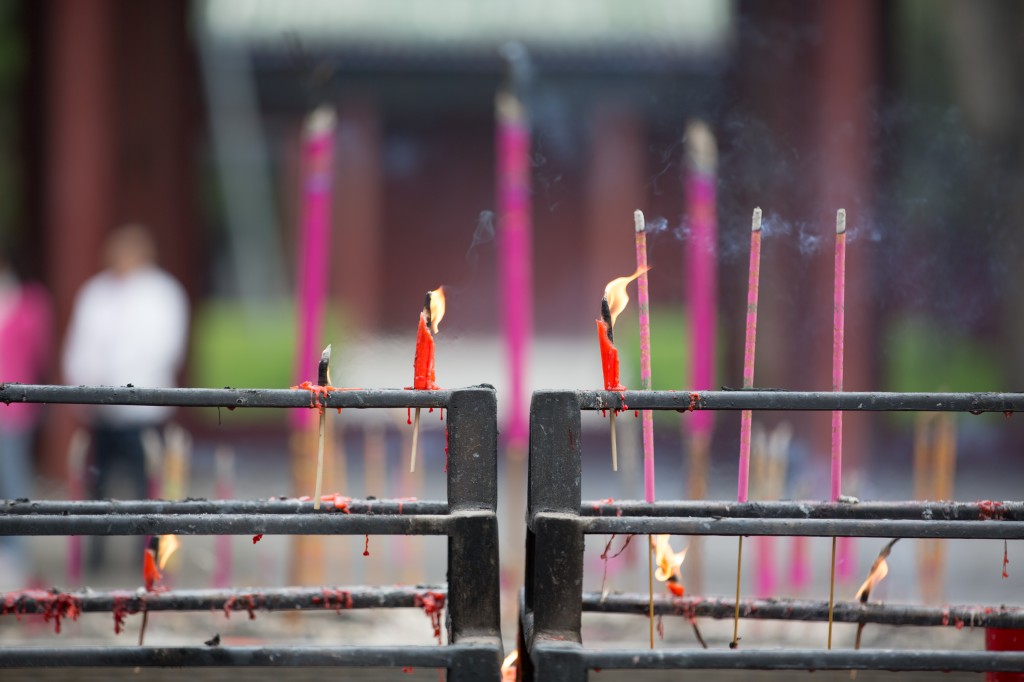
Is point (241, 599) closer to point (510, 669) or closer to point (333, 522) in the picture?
point (333, 522)

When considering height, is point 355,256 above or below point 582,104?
below

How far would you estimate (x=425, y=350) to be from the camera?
2.15 metres

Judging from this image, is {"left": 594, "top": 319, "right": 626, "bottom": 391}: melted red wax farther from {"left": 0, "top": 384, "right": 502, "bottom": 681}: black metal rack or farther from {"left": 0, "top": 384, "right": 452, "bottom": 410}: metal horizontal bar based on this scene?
{"left": 0, "top": 384, "right": 452, "bottom": 410}: metal horizontal bar

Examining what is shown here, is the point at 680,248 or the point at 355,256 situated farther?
the point at 355,256

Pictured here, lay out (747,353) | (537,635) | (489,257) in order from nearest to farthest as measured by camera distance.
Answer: (537,635)
(747,353)
(489,257)

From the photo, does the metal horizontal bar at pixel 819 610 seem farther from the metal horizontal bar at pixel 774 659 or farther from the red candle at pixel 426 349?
the red candle at pixel 426 349

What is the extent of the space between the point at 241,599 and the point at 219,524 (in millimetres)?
361

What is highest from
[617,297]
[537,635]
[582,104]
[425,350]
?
[582,104]

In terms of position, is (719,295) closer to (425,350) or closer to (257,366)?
(257,366)

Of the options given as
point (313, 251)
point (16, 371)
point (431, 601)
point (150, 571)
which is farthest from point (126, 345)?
point (431, 601)

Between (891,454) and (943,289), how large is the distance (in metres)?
1.43

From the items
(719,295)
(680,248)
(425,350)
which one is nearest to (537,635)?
(425,350)

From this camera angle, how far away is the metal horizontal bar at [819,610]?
2.24 meters

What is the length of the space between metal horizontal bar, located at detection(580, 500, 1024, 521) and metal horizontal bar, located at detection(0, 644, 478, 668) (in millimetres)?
416
